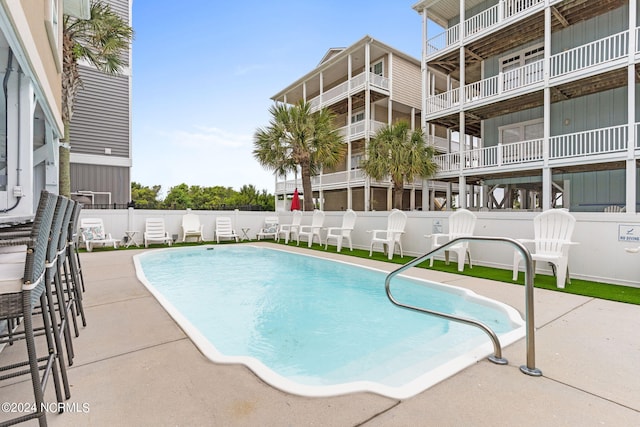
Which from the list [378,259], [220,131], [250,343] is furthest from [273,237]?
[220,131]

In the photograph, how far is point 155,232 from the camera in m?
11.7

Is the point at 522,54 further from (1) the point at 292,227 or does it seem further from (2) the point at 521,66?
(1) the point at 292,227

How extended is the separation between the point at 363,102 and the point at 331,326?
15.7 meters

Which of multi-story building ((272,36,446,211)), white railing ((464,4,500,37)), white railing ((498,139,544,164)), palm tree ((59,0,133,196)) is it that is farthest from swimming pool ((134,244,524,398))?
white railing ((464,4,500,37))

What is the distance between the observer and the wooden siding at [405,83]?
54.0ft

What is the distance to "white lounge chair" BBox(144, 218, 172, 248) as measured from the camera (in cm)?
1147

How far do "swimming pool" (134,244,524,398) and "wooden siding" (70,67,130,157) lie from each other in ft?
32.6

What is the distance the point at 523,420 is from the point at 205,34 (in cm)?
1691

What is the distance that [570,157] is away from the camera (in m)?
9.82

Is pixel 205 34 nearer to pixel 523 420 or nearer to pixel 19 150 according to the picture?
pixel 19 150

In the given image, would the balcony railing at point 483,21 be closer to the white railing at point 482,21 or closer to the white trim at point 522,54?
the white railing at point 482,21

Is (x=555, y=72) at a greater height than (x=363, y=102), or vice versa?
(x=363, y=102)

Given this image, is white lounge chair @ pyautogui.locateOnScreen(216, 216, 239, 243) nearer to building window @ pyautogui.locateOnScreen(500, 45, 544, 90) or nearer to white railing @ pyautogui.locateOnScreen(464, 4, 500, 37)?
building window @ pyautogui.locateOnScreen(500, 45, 544, 90)

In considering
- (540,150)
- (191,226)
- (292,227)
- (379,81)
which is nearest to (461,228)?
(540,150)
